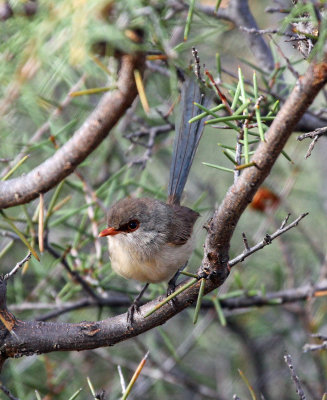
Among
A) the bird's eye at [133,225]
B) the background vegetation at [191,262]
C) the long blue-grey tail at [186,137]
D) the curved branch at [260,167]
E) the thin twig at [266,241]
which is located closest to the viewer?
Result: the curved branch at [260,167]

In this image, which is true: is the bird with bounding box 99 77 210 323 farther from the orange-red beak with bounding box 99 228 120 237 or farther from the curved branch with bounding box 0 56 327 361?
the curved branch with bounding box 0 56 327 361

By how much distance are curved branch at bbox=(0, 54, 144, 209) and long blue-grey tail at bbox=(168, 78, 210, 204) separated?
65 cm

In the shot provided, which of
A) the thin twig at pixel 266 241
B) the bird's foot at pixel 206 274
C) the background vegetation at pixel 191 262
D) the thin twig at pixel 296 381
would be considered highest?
the thin twig at pixel 266 241

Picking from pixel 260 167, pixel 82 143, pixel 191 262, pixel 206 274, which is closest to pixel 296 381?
pixel 206 274

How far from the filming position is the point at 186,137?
117 inches

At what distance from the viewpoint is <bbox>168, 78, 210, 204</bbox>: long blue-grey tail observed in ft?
8.86

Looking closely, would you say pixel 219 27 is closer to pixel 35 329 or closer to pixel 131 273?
pixel 131 273

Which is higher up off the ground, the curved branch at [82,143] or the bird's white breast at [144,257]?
the curved branch at [82,143]

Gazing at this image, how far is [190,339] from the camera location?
14.3ft

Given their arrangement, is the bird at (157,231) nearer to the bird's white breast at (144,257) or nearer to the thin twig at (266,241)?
the bird's white breast at (144,257)

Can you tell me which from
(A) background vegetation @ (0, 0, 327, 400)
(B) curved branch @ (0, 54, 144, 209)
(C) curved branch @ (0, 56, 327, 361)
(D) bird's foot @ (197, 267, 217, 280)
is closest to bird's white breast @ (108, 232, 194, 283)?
(A) background vegetation @ (0, 0, 327, 400)

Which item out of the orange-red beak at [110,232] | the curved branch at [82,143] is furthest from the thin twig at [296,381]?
the orange-red beak at [110,232]

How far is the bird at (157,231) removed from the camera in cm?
297

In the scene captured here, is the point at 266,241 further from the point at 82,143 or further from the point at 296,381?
the point at 82,143
